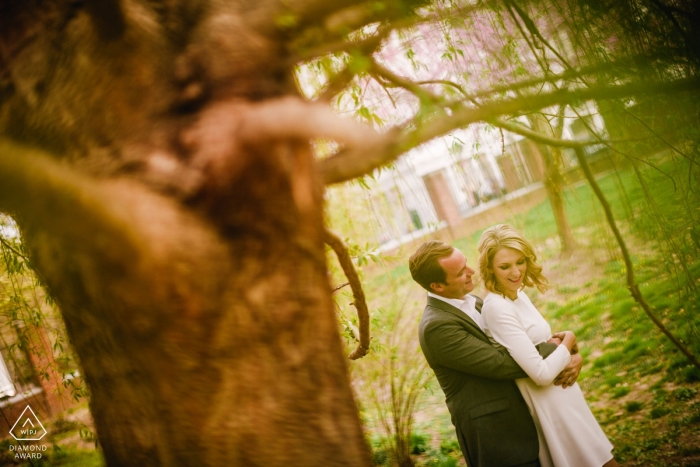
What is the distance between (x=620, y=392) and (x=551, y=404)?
3.48m

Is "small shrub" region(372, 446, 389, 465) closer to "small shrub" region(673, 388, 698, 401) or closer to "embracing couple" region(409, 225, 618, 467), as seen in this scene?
"embracing couple" region(409, 225, 618, 467)

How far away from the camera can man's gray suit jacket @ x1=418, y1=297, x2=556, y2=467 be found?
2.29 metres

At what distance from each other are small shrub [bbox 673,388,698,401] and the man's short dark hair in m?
3.48

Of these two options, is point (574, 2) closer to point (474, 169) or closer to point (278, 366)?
point (474, 169)

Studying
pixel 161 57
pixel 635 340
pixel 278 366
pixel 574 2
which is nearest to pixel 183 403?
pixel 278 366

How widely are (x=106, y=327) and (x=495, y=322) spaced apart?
6.24ft

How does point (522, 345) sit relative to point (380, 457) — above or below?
above

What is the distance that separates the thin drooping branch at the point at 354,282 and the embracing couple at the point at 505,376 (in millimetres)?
446

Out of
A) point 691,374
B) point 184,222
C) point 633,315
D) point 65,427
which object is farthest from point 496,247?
point 633,315

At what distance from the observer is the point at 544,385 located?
2.28 metres

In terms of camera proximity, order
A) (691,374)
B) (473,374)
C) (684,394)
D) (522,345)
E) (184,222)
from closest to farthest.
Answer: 1. (184,222)
2. (522,345)
3. (473,374)
4. (684,394)
5. (691,374)

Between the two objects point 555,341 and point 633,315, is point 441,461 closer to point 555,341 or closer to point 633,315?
point 555,341

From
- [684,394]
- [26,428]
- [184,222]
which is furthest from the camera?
[684,394]

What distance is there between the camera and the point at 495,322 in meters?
2.40
